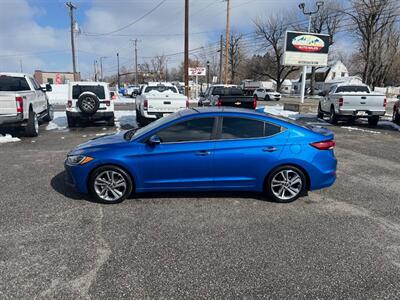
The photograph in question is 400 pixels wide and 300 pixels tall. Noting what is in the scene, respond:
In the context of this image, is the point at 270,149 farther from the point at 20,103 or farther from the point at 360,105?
the point at 360,105

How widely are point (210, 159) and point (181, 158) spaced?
1.38 ft

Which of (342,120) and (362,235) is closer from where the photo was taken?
(362,235)

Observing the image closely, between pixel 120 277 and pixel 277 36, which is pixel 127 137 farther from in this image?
pixel 277 36

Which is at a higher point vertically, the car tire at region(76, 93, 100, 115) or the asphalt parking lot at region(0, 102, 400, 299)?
the car tire at region(76, 93, 100, 115)

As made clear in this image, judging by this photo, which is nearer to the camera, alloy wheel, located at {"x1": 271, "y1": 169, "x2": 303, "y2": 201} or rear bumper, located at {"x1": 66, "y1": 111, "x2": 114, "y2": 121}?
alloy wheel, located at {"x1": 271, "y1": 169, "x2": 303, "y2": 201}

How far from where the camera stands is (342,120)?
1588 centimetres

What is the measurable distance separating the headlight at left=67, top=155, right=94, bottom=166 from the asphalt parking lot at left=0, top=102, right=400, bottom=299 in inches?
24.1

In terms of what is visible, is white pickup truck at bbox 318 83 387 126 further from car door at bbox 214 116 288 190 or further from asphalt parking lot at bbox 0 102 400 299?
car door at bbox 214 116 288 190

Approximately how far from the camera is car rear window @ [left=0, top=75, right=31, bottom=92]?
10766 millimetres

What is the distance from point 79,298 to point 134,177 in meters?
2.12

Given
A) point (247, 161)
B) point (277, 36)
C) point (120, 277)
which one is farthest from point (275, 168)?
point (277, 36)

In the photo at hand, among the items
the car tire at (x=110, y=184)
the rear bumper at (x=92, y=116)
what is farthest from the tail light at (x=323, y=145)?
the rear bumper at (x=92, y=116)

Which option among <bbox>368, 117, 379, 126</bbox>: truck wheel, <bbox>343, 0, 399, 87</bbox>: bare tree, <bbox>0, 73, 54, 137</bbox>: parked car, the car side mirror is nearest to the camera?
the car side mirror

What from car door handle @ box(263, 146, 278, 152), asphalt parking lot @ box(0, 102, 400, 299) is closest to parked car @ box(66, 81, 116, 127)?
asphalt parking lot @ box(0, 102, 400, 299)
